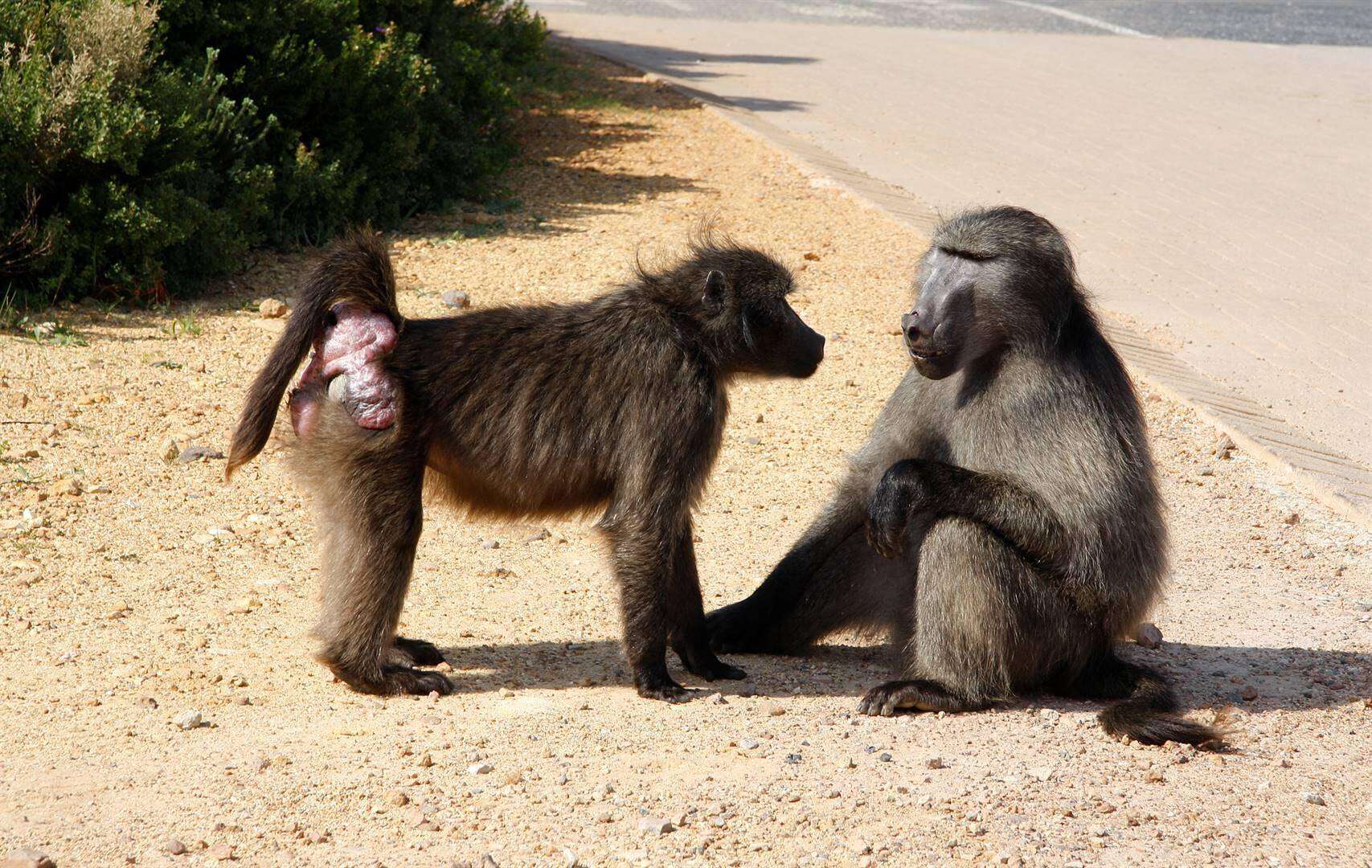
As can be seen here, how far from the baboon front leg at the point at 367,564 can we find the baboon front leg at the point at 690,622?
92cm

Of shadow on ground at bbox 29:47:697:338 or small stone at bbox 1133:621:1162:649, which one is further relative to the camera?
shadow on ground at bbox 29:47:697:338

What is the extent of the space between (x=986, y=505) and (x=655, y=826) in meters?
1.52

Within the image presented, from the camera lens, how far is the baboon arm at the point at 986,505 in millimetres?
4395

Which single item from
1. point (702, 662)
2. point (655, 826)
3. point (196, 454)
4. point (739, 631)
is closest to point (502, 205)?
point (196, 454)

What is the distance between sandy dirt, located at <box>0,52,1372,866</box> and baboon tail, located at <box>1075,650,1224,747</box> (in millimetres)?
63

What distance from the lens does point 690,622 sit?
4.80m

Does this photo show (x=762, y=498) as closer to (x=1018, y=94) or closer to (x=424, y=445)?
(x=424, y=445)

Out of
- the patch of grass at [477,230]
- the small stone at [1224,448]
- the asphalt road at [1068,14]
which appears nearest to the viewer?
the small stone at [1224,448]

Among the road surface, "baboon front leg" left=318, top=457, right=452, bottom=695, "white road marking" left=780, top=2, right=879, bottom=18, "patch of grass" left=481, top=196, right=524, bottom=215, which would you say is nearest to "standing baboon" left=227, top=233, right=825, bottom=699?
"baboon front leg" left=318, top=457, right=452, bottom=695

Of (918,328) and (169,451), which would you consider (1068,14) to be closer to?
(169,451)

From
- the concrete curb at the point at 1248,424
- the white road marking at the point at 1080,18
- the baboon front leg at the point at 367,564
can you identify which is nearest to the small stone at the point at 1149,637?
the concrete curb at the point at 1248,424

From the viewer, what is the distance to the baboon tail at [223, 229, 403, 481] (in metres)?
4.29

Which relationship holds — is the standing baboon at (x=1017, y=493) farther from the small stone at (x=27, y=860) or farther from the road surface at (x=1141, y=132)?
the road surface at (x=1141, y=132)

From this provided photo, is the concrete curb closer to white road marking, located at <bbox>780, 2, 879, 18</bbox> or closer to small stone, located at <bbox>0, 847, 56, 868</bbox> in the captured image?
small stone, located at <bbox>0, 847, 56, 868</bbox>
